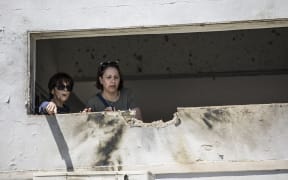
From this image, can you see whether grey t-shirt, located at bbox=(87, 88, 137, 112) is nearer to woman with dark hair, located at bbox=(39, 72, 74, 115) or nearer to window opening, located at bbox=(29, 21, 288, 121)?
woman with dark hair, located at bbox=(39, 72, 74, 115)

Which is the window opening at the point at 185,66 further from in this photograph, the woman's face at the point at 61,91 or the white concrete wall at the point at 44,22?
the white concrete wall at the point at 44,22

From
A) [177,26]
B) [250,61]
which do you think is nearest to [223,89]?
[250,61]

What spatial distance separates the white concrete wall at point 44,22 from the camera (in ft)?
18.0

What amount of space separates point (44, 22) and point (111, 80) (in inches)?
35.7

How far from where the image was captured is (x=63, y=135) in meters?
5.52

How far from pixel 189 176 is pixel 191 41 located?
4112 millimetres

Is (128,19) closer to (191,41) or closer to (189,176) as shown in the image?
(189,176)

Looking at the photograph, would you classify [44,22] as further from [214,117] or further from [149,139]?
[214,117]

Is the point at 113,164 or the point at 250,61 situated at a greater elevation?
the point at 250,61

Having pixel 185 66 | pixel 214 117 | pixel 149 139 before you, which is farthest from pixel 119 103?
pixel 185 66

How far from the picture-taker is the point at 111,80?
596 centimetres

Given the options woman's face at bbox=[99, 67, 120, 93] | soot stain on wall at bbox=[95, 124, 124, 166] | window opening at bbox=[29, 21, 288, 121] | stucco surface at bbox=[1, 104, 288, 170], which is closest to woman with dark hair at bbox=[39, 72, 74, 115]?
woman's face at bbox=[99, 67, 120, 93]

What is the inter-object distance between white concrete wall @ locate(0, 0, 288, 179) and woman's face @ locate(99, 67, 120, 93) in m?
0.58

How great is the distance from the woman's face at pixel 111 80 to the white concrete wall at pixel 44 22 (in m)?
0.58
